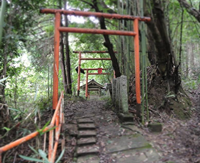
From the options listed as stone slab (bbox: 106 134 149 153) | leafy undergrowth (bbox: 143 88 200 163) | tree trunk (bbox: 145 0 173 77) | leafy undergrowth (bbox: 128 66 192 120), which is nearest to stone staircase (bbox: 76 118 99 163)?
stone slab (bbox: 106 134 149 153)

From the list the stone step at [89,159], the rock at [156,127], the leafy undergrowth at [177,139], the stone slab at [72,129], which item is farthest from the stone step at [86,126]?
the rock at [156,127]

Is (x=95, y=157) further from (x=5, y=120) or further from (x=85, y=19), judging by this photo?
(x=85, y=19)

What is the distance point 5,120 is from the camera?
2721 mm

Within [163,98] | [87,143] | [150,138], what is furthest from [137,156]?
[163,98]

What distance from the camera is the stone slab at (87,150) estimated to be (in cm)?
284

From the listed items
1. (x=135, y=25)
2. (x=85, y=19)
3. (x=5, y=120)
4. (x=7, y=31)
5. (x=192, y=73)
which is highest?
(x=85, y=19)

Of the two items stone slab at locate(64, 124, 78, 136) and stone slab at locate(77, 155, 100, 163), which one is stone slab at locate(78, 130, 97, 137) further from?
stone slab at locate(77, 155, 100, 163)

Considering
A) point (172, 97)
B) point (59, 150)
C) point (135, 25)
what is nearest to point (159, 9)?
point (135, 25)

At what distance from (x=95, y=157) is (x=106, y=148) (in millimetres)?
293

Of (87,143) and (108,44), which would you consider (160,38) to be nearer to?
(108,44)

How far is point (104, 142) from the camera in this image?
320 centimetres

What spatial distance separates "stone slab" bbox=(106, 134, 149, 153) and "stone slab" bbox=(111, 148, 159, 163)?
101 mm

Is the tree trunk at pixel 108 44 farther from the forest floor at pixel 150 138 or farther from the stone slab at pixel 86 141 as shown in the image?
the stone slab at pixel 86 141

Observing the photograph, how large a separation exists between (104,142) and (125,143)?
0.40 meters
